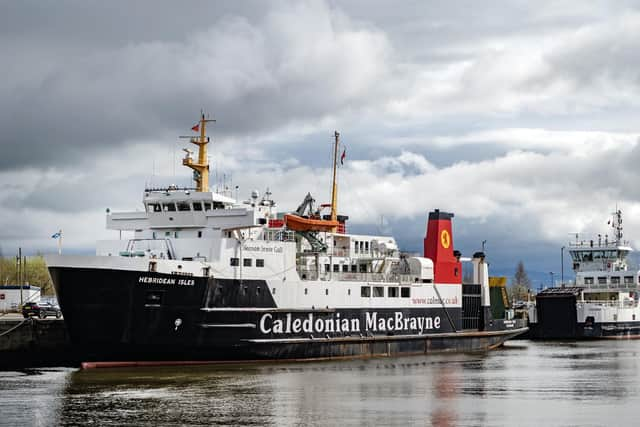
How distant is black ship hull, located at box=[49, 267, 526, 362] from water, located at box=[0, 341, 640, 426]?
792mm

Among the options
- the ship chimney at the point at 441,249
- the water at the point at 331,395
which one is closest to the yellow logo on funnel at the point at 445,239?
the ship chimney at the point at 441,249

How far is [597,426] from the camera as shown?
24406 millimetres

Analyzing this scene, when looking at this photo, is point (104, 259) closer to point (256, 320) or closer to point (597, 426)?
point (256, 320)

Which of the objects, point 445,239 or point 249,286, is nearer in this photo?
point 249,286

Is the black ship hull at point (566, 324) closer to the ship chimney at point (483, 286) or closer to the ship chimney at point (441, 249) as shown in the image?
the ship chimney at point (483, 286)

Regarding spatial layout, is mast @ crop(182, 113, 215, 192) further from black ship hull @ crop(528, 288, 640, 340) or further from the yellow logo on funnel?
black ship hull @ crop(528, 288, 640, 340)

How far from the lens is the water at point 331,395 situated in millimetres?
25484

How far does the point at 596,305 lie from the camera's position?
68.5 metres

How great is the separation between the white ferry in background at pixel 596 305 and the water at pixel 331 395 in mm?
26268

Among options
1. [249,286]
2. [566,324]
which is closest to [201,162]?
[249,286]

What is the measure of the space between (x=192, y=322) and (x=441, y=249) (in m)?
17.2

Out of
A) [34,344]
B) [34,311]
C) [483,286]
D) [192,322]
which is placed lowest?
[34,344]

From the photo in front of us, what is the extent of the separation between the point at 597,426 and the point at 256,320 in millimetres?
16745

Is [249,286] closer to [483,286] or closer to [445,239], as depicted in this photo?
[445,239]
